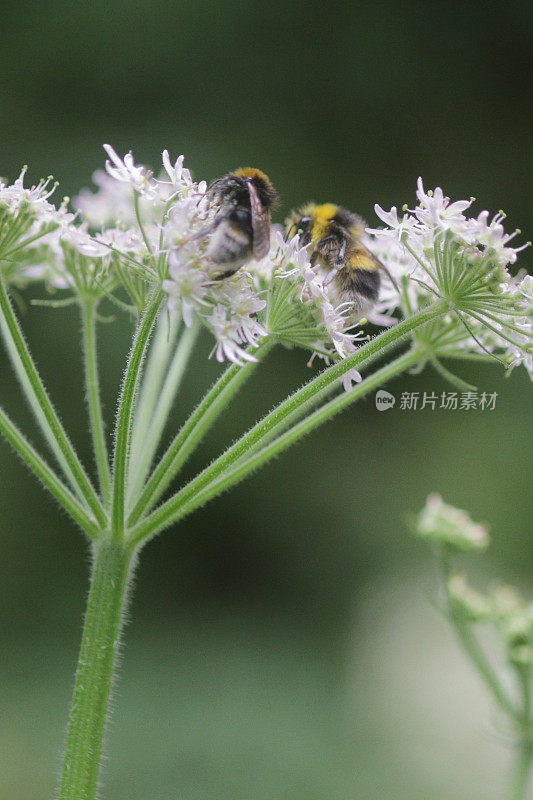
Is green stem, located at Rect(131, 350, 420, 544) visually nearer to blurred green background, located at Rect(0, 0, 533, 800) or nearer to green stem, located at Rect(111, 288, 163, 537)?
green stem, located at Rect(111, 288, 163, 537)

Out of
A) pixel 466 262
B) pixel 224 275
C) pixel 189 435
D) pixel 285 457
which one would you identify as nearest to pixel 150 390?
pixel 189 435

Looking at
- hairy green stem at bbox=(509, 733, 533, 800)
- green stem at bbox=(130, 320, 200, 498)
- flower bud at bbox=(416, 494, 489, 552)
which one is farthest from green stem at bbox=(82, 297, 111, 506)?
hairy green stem at bbox=(509, 733, 533, 800)

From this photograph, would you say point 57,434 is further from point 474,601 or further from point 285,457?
point 285,457

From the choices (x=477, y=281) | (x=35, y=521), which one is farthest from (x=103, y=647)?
(x=35, y=521)

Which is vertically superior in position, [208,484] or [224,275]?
[224,275]

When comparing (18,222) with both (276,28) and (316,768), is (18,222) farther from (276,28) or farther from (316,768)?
(276,28)

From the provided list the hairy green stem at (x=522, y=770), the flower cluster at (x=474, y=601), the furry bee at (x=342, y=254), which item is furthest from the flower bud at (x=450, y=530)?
the furry bee at (x=342, y=254)

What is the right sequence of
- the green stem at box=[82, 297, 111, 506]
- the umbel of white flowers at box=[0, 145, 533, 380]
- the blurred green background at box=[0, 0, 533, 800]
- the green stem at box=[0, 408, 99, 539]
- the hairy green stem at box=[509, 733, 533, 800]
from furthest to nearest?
1. the blurred green background at box=[0, 0, 533, 800]
2. the hairy green stem at box=[509, 733, 533, 800]
3. the green stem at box=[82, 297, 111, 506]
4. the green stem at box=[0, 408, 99, 539]
5. the umbel of white flowers at box=[0, 145, 533, 380]
